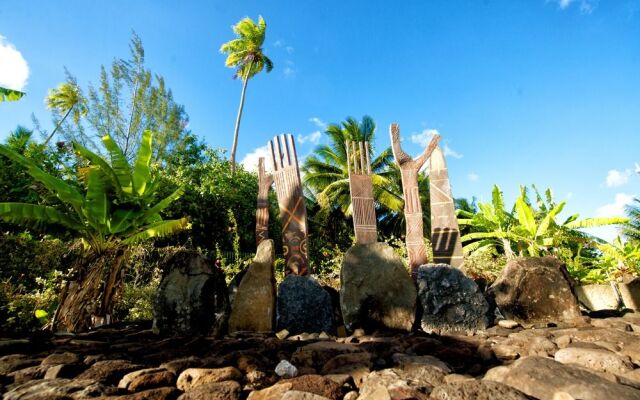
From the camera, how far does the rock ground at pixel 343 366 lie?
190cm

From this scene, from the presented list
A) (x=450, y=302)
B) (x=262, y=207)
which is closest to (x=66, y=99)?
(x=262, y=207)

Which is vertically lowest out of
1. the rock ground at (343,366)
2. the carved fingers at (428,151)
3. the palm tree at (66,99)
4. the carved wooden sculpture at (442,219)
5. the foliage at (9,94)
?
the rock ground at (343,366)

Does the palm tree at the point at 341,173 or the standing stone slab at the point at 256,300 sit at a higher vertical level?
the palm tree at the point at 341,173

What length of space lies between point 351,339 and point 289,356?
1000 mm

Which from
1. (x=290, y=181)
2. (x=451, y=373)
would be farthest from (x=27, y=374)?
(x=290, y=181)

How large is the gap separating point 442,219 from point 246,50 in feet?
52.1

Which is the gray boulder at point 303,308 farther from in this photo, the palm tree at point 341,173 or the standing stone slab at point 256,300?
the palm tree at point 341,173

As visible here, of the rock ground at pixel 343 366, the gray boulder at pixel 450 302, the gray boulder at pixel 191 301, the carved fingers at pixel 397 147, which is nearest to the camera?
the rock ground at pixel 343 366

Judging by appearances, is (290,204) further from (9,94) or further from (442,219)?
(9,94)

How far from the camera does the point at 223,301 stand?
418 centimetres

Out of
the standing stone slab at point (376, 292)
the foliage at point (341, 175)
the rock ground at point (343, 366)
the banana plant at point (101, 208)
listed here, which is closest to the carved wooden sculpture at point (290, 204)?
the standing stone slab at point (376, 292)

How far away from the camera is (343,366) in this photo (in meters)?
2.42

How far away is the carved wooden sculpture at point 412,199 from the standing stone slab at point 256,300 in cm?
224

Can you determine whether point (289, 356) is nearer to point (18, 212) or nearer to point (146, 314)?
point (18, 212)
